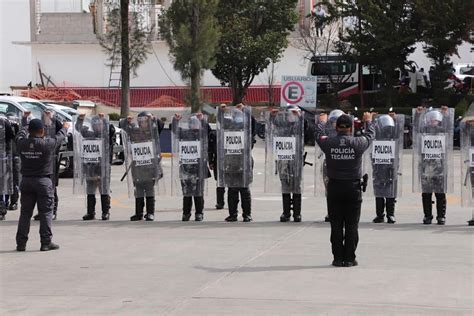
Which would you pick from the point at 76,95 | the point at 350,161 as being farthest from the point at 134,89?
the point at 350,161

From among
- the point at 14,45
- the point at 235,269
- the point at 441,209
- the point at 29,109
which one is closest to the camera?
the point at 235,269

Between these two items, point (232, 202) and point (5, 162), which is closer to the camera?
point (232, 202)

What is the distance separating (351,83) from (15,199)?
30.4 meters

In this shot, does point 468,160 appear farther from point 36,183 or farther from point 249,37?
point 249,37

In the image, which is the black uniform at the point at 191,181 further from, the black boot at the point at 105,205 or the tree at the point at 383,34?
the tree at the point at 383,34

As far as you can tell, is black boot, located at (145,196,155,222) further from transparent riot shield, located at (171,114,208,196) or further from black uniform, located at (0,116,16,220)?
black uniform, located at (0,116,16,220)

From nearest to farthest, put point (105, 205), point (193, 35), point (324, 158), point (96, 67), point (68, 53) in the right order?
point (324, 158)
point (105, 205)
point (193, 35)
point (96, 67)
point (68, 53)

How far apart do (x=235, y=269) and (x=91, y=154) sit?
548 centimetres

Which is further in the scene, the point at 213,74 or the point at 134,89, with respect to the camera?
the point at 134,89

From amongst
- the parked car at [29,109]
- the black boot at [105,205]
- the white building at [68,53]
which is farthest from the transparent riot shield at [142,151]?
the white building at [68,53]

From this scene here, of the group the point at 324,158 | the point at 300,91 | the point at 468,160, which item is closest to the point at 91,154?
the point at 324,158

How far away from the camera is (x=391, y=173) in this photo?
1442cm

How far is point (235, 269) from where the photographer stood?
1034 cm

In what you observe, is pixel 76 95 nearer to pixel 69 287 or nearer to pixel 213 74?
pixel 213 74
